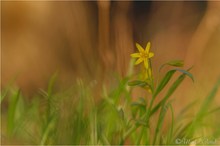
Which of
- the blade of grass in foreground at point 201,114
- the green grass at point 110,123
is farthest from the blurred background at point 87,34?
the blade of grass in foreground at point 201,114

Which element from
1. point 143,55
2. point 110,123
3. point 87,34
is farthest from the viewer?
point 87,34

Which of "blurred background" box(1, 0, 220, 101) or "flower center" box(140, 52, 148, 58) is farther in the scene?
"blurred background" box(1, 0, 220, 101)

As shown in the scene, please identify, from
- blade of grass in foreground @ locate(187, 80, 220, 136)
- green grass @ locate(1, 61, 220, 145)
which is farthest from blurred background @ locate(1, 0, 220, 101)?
blade of grass in foreground @ locate(187, 80, 220, 136)

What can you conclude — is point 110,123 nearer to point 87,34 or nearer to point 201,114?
point 201,114

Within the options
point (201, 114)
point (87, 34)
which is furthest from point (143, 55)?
point (87, 34)

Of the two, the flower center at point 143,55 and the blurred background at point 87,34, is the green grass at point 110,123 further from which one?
the blurred background at point 87,34

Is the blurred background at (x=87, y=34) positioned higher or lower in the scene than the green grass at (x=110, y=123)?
higher

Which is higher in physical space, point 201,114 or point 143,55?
point 143,55

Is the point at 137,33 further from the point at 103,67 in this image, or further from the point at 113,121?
the point at 113,121

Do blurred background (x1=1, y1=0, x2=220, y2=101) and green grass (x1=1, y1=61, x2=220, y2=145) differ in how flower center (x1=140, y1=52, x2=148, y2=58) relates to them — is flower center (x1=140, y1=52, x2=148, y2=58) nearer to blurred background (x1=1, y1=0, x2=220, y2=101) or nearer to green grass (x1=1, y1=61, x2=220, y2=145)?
green grass (x1=1, y1=61, x2=220, y2=145)
